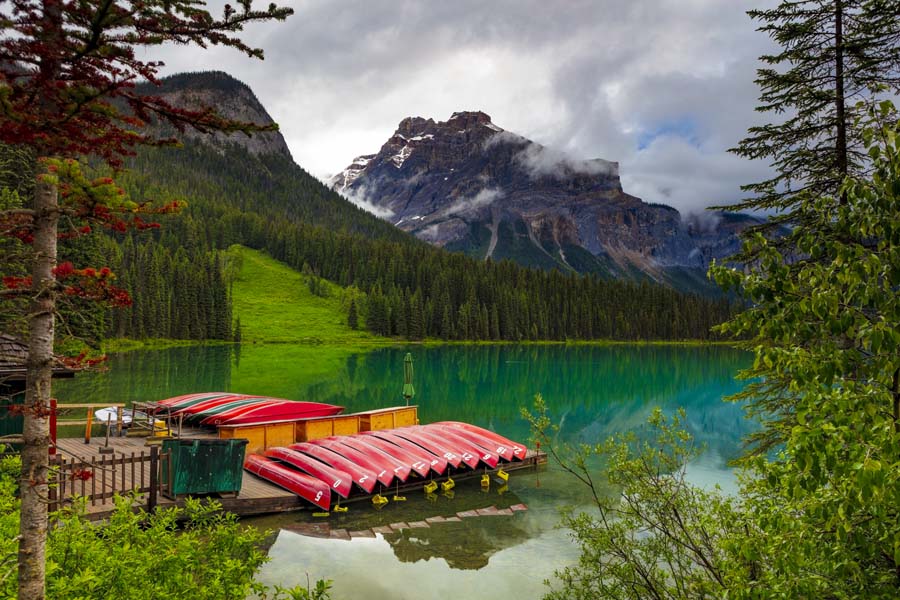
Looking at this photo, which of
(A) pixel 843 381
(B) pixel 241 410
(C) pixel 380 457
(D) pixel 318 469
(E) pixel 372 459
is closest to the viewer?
(A) pixel 843 381

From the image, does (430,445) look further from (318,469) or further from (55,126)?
(55,126)

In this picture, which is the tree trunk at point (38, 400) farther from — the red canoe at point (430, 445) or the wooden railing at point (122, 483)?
the red canoe at point (430, 445)

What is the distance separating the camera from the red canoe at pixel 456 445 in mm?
26375

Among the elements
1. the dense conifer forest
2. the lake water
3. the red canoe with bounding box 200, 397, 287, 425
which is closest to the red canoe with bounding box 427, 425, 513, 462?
the lake water

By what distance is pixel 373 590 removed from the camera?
53.0ft

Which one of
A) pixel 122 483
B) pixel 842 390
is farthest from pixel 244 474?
pixel 842 390

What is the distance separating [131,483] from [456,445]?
46.2 ft

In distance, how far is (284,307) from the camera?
161m

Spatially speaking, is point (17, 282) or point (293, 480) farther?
point (293, 480)

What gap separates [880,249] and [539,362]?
335 feet

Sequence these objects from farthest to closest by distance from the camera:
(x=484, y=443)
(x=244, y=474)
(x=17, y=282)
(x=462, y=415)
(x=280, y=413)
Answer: (x=462, y=415) < (x=280, y=413) < (x=484, y=443) < (x=244, y=474) < (x=17, y=282)

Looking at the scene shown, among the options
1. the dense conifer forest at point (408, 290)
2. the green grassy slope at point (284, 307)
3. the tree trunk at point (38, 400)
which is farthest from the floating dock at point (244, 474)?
the green grassy slope at point (284, 307)

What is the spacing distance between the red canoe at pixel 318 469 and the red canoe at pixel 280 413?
3299mm

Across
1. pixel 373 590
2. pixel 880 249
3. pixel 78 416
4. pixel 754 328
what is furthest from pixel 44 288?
pixel 78 416
